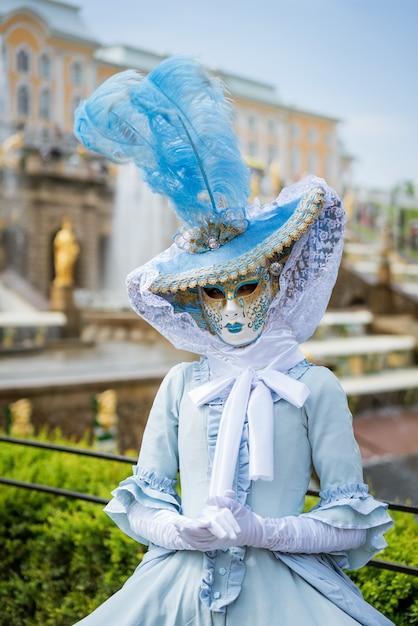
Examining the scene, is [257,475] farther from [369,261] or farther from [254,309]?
[369,261]

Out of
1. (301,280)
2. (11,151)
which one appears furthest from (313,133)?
(301,280)

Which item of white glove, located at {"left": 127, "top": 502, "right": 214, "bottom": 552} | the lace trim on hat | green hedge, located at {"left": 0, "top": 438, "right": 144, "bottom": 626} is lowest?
green hedge, located at {"left": 0, "top": 438, "right": 144, "bottom": 626}

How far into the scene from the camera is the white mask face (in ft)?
6.47

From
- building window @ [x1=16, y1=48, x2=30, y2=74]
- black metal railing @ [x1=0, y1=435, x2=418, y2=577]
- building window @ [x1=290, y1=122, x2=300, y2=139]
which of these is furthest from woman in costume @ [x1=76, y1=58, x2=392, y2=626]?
building window @ [x1=290, y1=122, x2=300, y2=139]

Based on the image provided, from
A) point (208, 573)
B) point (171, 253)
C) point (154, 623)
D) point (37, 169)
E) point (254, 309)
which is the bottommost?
point (154, 623)

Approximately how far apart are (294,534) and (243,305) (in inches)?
23.1

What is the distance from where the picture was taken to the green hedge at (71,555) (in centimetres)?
257

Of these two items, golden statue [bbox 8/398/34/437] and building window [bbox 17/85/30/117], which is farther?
building window [bbox 17/85/30/117]

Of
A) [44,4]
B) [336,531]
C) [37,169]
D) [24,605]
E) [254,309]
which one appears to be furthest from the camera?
[44,4]

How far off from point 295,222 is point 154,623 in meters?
1.02

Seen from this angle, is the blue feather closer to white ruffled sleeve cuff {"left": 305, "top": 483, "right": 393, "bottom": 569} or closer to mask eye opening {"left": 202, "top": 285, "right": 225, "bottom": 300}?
mask eye opening {"left": 202, "top": 285, "right": 225, "bottom": 300}

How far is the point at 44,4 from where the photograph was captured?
67.5 ft

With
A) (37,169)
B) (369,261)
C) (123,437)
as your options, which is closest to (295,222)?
(123,437)

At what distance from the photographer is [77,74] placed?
1994 centimetres
